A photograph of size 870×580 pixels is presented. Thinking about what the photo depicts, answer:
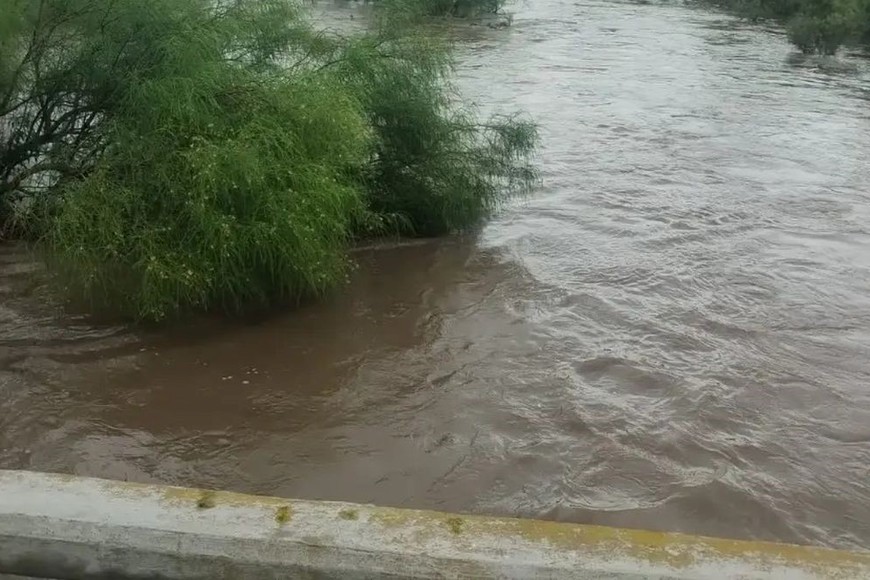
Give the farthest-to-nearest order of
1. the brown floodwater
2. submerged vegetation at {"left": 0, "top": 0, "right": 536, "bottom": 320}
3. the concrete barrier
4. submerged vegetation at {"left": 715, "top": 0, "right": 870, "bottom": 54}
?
1. submerged vegetation at {"left": 715, "top": 0, "right": 870, "bottom": 54}
2. submerged vegetation at {"left": 0, "top": 0, "right": 536, "bottom": 320}
3. the brown floodwater
4. the concrete barrier

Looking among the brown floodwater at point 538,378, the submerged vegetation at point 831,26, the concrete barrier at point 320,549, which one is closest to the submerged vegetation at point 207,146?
the brown floodwater at point 538,378

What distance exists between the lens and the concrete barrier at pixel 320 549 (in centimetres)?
224

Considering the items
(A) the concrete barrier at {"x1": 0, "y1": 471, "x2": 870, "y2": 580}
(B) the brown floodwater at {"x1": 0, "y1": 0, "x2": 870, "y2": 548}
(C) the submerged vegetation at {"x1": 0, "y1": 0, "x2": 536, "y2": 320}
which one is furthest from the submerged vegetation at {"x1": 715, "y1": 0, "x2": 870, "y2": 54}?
(A) the concrete barrier at {"x1": 0, "y1": 471, "x2": 870, "y2": 580}

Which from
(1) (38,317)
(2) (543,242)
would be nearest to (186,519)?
(1) (38,317)

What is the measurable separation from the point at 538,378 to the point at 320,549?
4.90 m

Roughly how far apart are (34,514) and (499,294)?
6.74 meters

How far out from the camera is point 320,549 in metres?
2.26

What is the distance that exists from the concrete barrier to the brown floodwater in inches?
119

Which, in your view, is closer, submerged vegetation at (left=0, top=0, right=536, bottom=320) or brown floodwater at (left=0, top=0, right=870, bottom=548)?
brown floodwater at (left=0, top=0, right=870, bottom=548)

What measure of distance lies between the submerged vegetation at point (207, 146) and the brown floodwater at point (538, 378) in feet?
1.68

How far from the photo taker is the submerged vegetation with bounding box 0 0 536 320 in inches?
273

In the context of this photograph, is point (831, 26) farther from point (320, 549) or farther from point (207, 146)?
point (320, 549)

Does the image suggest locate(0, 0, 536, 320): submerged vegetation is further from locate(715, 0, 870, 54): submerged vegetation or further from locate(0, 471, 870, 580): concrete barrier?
locate(715, 0, 870, 54): submerged vegetation

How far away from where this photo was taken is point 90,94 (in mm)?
8258
